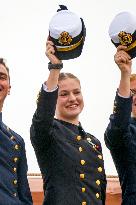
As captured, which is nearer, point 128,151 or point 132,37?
point 132,37

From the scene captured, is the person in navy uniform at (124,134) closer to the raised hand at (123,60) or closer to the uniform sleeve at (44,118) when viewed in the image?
the raised hand at (123,60)

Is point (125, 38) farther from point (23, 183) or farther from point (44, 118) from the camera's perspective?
point (23, 183)

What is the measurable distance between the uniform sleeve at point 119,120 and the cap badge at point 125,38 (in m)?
0.29

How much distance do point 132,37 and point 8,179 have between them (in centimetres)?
96

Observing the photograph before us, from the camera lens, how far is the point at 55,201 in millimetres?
2068

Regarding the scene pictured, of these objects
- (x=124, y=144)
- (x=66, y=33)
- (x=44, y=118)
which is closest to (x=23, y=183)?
(x=44, y=118)

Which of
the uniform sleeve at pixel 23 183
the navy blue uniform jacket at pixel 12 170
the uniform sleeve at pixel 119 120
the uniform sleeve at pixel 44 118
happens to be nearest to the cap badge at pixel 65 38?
the uniform sleeve at pixel 44 118

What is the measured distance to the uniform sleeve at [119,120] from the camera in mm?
2215

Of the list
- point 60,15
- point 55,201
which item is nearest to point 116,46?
point 60,15

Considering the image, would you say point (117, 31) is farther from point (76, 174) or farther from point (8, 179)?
point (8, 179)

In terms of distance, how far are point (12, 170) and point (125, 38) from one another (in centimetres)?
90

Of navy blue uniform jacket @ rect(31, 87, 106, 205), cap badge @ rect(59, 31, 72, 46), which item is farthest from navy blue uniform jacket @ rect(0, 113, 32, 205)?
cap badge @ rect(59, 31, 72, 46)

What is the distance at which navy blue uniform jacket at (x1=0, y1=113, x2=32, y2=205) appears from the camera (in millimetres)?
2061

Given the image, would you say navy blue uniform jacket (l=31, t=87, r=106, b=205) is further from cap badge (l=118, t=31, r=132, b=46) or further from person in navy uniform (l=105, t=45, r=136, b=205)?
cap badge (l=118, t=31, r=132, b=46)
